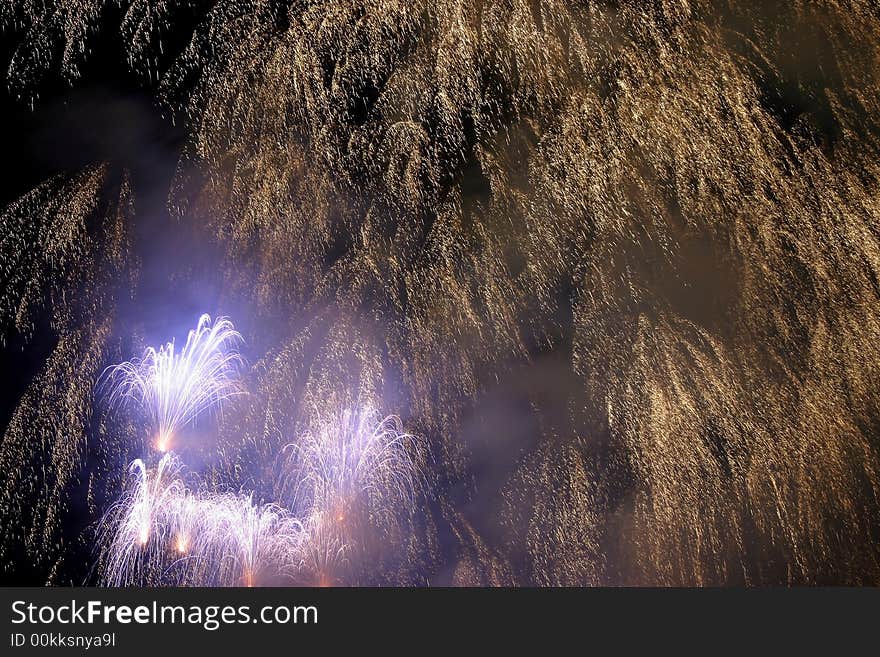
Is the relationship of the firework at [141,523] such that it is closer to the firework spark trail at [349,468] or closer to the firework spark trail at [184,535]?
the firework spark trail at [184,535]

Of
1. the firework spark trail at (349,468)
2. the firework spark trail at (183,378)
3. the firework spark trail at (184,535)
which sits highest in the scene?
the firework spark trail at (183,378)

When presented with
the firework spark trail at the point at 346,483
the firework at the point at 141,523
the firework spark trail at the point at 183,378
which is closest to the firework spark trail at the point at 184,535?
the firework at the point at 141,523

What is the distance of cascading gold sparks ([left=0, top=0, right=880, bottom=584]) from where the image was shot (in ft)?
14.1

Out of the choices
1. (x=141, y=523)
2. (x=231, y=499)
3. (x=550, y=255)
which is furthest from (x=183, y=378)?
(x=550, y=255)

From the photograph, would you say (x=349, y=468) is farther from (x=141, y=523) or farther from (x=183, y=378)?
(x=141, y=523)

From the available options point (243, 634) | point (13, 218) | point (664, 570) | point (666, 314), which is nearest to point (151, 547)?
point (243, 634)

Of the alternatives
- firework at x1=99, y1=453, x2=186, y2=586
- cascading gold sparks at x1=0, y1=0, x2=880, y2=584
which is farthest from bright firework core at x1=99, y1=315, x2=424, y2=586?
cascading gold sparks at x1=0, y1=0, x2=880, y2=584

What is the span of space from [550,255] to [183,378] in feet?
7.39

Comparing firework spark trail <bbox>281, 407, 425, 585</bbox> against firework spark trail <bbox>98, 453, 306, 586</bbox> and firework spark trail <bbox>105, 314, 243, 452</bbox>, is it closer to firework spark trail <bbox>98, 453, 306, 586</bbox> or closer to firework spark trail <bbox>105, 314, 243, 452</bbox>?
firework spark trail <bbox>98, 453, 306, 586</bbox>

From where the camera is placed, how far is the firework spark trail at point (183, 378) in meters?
4.50

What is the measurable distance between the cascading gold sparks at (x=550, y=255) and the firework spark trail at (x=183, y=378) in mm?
177

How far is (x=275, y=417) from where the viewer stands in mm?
4520

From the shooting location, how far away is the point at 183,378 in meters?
4.52

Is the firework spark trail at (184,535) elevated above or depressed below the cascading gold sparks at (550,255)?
below
